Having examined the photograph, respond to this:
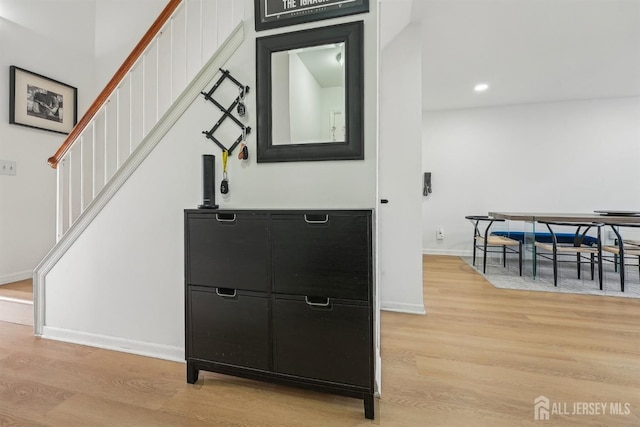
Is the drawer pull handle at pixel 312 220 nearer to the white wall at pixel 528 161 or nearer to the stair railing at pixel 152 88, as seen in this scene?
the stair railing at pixel 152 88

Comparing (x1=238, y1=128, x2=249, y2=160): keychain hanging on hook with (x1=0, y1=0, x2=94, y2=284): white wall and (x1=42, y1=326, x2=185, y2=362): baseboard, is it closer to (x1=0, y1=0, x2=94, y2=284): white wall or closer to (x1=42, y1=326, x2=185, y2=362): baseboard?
(x1=42, y1=326, x2=185, y2=362): baseboard

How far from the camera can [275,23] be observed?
153cm

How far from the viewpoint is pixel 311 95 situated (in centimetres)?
152

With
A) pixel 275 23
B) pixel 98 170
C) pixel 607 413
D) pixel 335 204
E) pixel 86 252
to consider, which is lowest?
pixel 607 413

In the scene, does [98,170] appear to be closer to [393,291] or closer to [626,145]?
[393,291]

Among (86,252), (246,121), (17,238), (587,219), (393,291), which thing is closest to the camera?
(246,121)

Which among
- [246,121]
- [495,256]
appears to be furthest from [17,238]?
[495,256]

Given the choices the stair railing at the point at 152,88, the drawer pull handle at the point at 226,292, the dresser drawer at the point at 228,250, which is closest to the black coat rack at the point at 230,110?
the dresser drawer at the point at 228,250

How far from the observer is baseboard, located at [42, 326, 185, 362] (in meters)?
1.75

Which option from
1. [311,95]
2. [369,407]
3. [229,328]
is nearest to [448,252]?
[369,407]

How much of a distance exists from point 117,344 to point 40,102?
2753 millimetres

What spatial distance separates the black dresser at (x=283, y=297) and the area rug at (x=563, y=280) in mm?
2736

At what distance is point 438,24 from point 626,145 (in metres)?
4.15

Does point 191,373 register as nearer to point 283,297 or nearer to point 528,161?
point 283,297
